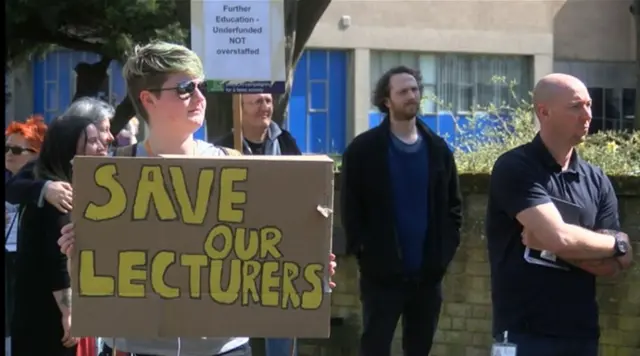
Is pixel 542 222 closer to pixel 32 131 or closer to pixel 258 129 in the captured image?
pixel 258 129

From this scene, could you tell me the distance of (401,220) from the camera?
267 inches

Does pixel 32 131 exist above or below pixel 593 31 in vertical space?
below

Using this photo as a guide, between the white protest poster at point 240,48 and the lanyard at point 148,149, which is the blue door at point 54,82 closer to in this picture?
the white protest poster at point 240,48

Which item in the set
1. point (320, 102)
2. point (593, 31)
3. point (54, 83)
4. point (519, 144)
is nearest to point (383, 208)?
point (519, 144)

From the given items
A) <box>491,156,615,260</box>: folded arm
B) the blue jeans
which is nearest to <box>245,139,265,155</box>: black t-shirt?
the blue jeans

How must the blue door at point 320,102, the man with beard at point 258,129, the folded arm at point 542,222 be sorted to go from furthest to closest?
the blue door at point 320,102, the man with beard at point 258,129, the folded arm at point 542,222

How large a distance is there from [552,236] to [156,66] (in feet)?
5.75

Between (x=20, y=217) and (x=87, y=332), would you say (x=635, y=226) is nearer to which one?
(x=20, y=217)

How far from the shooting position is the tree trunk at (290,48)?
387 inches

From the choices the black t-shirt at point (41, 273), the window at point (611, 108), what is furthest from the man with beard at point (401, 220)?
the window at point (611, 108)

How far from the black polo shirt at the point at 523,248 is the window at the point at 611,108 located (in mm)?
27712

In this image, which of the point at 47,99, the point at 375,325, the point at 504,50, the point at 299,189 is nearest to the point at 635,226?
the point at 375,325

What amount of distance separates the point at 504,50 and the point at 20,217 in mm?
26470

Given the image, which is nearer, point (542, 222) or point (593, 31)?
point (542, 222)
